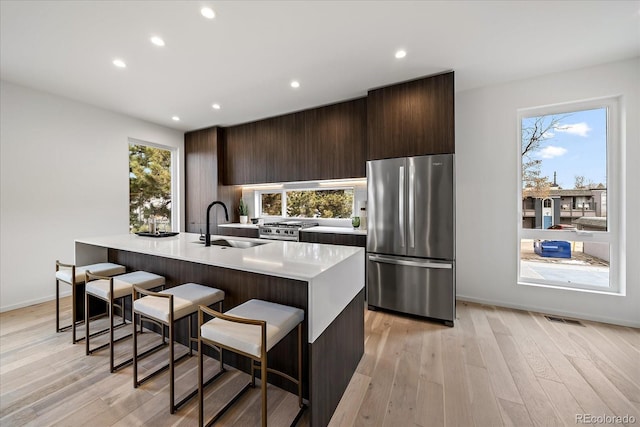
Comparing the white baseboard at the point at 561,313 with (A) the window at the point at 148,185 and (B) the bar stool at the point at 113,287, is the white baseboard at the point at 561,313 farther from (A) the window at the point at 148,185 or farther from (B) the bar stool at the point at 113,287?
(A) the window at the point at 148,185

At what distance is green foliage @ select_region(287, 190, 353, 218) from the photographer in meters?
4.09

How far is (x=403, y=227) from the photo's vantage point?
288cm

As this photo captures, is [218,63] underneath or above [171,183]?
above

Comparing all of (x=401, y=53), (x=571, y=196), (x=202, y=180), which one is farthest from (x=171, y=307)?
(x=571, y=196)

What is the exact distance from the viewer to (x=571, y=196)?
9.59ft

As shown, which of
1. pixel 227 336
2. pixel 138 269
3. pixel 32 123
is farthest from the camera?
pixel 32 123

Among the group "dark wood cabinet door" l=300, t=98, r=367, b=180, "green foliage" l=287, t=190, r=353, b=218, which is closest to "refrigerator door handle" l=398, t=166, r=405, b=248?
"dark wood cabinet door" l=300, t=98, r=367, b=180

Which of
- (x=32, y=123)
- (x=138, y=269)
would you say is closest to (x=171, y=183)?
(x=32, y=123)

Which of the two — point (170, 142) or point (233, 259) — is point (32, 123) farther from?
point (233, 259)

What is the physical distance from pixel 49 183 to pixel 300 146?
11.2 feet

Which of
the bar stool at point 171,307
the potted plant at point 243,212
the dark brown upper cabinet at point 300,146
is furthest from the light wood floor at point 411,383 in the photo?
the potted plant at point 243,212

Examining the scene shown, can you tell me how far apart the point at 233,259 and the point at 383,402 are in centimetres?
135

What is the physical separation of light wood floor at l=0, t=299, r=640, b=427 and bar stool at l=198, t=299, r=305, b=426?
0.37 m

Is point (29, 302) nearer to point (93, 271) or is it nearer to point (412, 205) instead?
point (93, 271)
